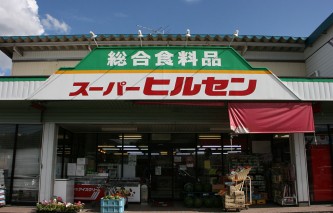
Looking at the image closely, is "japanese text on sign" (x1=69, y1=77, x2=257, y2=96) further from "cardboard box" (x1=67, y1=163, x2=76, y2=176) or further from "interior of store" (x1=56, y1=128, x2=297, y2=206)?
"cardboard box" (x1=67, y1=163, x2=76, y2=176)

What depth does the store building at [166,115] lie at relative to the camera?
1057 cm

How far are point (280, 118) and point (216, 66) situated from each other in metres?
2.68

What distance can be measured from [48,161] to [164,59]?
5.51 metres

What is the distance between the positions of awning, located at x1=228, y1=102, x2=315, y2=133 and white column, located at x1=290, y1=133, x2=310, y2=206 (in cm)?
127

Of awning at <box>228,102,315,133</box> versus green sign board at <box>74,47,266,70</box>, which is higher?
green sign board at <box>74,47,266,70</box>

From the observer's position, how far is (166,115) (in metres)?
11.9

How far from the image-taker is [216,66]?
10.7 m

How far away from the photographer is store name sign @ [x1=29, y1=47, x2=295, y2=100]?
10.5 m

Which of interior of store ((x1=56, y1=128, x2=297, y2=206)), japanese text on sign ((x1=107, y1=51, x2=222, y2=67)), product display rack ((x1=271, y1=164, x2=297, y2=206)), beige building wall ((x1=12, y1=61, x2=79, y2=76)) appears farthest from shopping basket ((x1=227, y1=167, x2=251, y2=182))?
beige building wall ((x1=12, y1=61, x2=79, y2=76))

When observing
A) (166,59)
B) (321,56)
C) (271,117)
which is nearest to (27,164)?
(166,59)

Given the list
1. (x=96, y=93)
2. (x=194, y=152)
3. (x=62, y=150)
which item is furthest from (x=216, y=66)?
(x=62, y=150)

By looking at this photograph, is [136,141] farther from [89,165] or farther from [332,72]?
[332,72]

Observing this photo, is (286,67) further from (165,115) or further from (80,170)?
(80,170)

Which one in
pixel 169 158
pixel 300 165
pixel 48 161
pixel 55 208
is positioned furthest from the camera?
pixel 169 158
